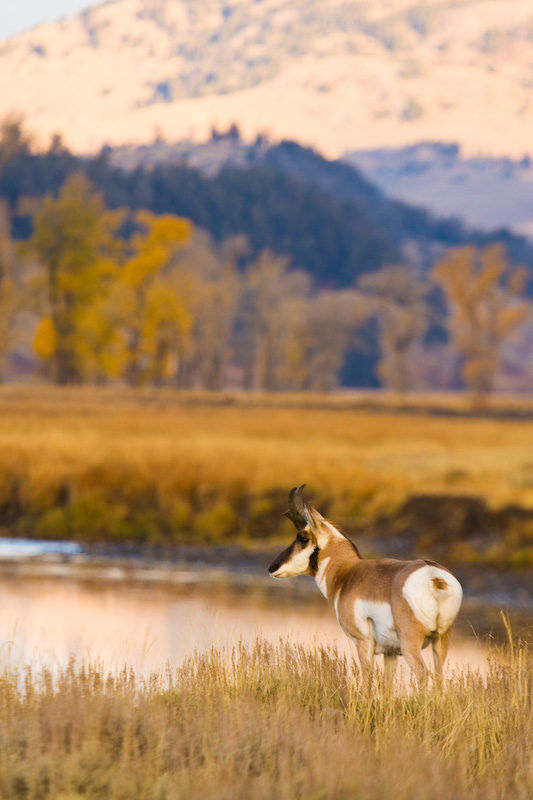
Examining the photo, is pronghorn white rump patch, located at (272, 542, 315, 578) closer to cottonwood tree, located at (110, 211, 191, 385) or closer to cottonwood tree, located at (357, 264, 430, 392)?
cottonwood tree, located at (110, 211, 191, 385)

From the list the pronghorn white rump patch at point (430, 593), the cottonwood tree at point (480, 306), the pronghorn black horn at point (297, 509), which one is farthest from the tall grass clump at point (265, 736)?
the cottonwood tree at point (480, 306)

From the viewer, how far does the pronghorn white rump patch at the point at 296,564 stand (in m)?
8.44

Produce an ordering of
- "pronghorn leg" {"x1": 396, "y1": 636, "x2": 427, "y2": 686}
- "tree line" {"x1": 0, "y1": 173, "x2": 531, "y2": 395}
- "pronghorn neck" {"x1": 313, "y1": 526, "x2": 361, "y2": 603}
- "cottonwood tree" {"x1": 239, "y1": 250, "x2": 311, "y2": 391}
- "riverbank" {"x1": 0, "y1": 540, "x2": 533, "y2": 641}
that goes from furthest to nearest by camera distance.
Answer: "cottonwood tree" {"x1": 239, "y1": 250, "x2": 311, "y2": 391} → "tree line" {"x1": 0, "y1": 173, "x2": 531, "y2": 395} → "riverbank" {"x1": 0, "y1": 540, "x2": 533, "y2": 641} → "pronghorn neck" {"x1": 313, "y1": 526, "x2": 361, "y2": 603} → "pronghorn leg" {"x1": 396, "y1": 636, "x2": 427, "y2": 686}

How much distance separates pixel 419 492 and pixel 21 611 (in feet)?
40.1

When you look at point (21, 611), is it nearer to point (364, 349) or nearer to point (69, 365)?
point (69, 365)

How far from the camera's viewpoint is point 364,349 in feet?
636

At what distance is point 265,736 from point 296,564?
6.35 feet

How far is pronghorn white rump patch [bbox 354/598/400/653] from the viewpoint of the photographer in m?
7.98

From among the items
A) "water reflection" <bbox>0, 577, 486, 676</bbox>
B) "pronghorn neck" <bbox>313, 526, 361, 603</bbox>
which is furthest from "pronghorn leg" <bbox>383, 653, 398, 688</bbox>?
"water reflection" <bbox>0, 577, 486, 676</bbox>

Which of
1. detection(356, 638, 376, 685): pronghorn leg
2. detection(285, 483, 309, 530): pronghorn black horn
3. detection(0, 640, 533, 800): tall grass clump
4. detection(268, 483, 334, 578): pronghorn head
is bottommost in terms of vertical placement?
detection(0, 640, 533, 800): tall grass clump

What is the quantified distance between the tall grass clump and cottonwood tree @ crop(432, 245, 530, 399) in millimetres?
74241

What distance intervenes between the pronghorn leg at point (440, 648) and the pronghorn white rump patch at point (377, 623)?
0.86 ft

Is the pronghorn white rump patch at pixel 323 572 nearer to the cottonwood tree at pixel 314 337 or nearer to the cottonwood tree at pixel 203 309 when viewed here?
the cottonwood tree at pixel 203 309

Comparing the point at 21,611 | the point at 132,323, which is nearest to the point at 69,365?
the point at 132,323
